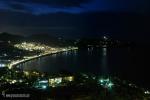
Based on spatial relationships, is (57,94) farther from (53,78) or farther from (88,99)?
(53,78)

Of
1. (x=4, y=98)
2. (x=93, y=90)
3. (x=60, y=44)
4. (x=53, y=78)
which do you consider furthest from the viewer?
(x=60, y=44)

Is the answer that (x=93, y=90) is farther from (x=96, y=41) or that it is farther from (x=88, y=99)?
(x=96, y=41)

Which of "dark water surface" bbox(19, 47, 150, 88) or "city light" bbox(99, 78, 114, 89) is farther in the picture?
"dark water surface" bbox(19, 47, 150, 88)

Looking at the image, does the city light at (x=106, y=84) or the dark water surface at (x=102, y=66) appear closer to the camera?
the city light at (x=106, y=84)

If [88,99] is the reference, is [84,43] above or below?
above

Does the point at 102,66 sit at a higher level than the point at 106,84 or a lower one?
higher

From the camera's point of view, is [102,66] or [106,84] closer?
[106,84]

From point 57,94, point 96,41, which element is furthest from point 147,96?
point 96,41

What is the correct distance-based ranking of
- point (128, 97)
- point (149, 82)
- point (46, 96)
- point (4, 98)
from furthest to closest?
point (149, 82), point (128, 97), point (46, 96), point (4, 98)

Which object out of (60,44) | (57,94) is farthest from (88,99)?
(60,44)

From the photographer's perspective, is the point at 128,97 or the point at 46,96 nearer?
the point at 46,96
